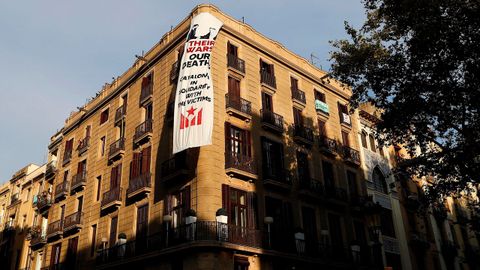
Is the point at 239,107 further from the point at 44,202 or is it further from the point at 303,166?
the point at 44,202

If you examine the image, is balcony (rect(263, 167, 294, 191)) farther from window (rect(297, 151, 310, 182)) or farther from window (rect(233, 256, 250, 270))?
window (rect(233, 256, 250, 270))

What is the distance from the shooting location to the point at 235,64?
27.1m

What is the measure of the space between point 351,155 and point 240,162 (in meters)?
11.6

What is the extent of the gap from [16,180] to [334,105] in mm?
33920

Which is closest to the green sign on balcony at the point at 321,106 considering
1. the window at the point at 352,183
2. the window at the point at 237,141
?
the window at the point at 352,183

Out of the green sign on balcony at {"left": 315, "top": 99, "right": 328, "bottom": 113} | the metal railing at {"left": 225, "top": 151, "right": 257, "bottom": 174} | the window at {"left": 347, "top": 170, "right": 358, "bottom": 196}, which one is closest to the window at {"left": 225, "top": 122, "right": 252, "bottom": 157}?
the metal railing at {"left": 225, "top": 151, "right": 257, "bottom": 174}

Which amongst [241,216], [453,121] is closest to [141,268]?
[241,216]

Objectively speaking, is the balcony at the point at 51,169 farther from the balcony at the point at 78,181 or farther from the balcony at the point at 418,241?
the balcony at the point at 418,241

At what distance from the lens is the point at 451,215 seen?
4194 cm

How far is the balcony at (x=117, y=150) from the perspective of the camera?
2977cm

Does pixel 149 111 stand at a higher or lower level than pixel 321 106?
lower

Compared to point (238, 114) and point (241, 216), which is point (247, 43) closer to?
point (238, 114)

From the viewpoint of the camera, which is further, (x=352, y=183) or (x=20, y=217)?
(x=20, y=217)

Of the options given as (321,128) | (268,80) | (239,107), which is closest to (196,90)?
(239,107)
